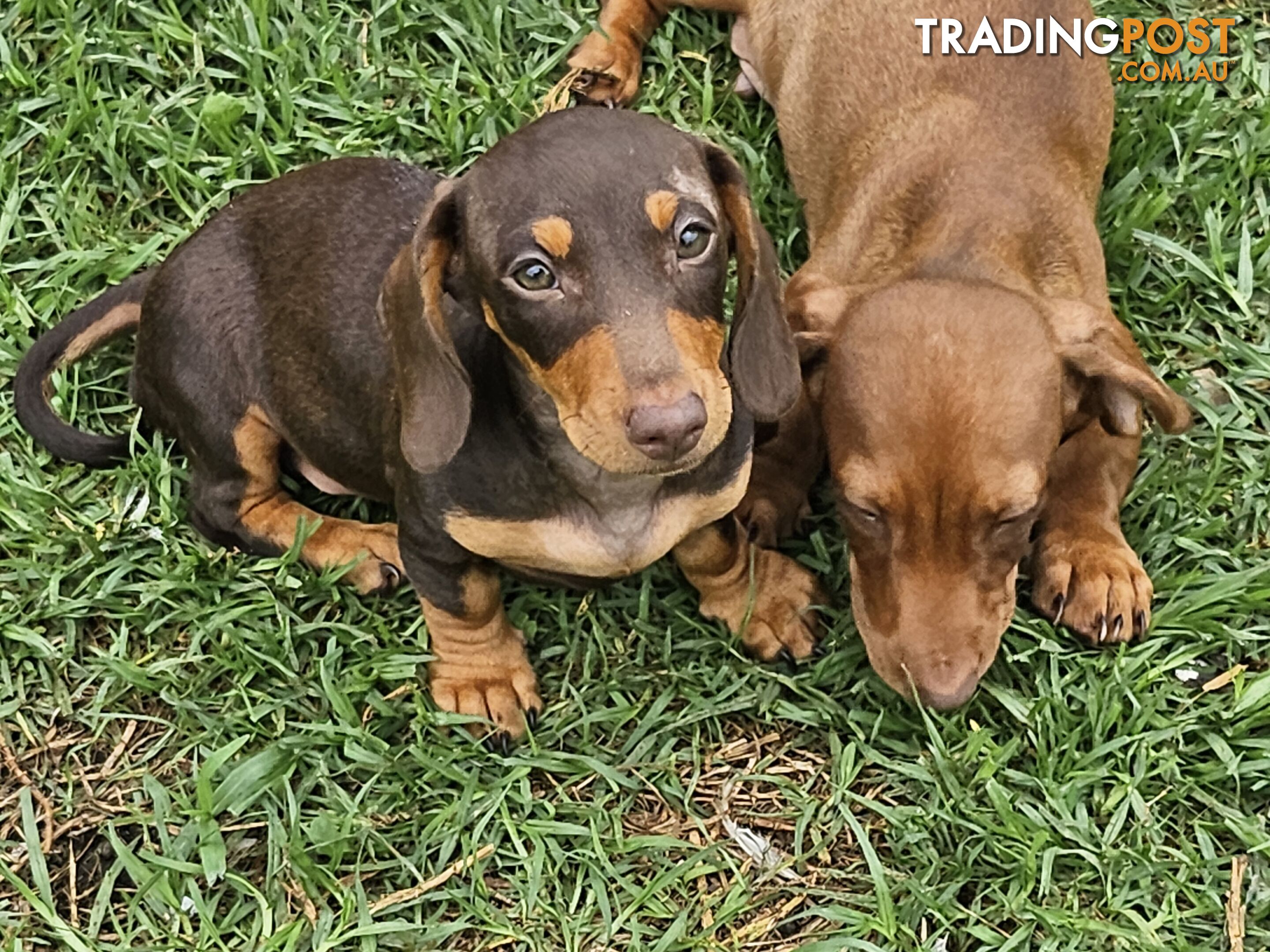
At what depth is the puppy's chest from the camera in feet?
11.8

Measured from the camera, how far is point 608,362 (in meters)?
2.95

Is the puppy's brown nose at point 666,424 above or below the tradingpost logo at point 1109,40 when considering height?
above

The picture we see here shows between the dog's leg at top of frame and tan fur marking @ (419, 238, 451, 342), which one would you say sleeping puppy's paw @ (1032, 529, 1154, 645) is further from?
the dog's leg at top of frame

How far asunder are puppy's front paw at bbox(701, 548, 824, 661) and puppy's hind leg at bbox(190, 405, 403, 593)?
971mm

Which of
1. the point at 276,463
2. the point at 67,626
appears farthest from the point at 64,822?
the point at 276,463

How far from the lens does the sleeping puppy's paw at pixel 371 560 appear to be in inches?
169

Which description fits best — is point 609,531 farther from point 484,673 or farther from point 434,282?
point 434,282

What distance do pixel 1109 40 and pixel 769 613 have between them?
2357 millimetres

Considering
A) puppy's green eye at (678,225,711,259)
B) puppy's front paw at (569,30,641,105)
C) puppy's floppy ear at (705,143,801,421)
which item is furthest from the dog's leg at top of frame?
puppy's green eye at (678,225,711,259)

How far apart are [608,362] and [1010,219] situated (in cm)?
173

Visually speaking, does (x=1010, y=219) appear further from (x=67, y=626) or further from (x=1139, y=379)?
(x=67, y=626)

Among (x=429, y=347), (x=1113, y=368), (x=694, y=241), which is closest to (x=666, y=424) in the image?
(x=694, y=241)

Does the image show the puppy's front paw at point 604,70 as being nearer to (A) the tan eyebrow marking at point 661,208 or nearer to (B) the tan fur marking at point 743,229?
(B) the tan fur marking at point 743,229

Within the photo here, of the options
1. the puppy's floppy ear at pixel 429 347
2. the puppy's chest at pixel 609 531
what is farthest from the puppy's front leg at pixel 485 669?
the puppy's floppy ear at pixel 429 347
